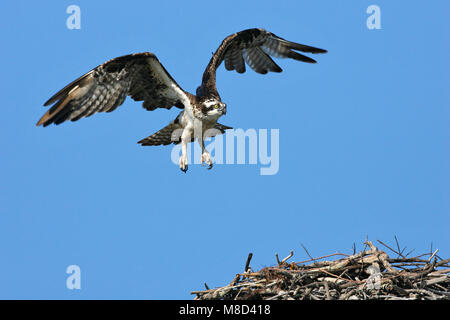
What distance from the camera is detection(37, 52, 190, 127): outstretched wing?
361 inches

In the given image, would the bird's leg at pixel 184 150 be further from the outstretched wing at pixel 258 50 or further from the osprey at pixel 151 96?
the outstretched wing at pixel 258 50

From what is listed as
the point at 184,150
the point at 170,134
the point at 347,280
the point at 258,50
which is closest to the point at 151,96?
the point at 170,134

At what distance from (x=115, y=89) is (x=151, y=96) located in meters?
0.74

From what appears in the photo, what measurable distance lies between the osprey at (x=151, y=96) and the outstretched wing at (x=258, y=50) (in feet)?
0.20

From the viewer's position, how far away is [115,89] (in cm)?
975

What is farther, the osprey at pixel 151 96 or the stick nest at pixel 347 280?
the osprey at pixel 151 96

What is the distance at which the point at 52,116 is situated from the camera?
8984mm

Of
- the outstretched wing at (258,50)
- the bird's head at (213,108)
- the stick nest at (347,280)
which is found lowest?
the stick nest at (347,280)

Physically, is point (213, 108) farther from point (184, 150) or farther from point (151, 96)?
point (151, 96)

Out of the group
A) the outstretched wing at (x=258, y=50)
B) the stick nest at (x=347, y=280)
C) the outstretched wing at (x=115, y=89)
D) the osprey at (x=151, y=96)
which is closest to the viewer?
the stick nest at (x=347, y=280)

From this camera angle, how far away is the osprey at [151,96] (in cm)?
927

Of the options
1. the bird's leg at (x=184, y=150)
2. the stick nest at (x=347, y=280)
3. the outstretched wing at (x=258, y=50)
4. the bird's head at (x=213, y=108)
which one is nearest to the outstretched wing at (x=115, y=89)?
the bird's head at (x=213, y=108)

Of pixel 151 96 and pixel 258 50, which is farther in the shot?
pixel 258 50
